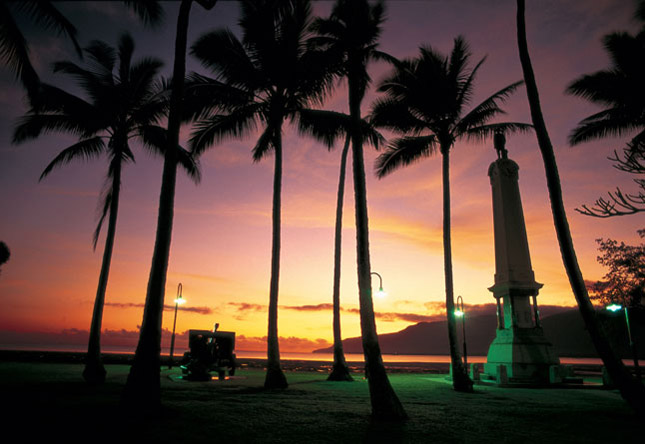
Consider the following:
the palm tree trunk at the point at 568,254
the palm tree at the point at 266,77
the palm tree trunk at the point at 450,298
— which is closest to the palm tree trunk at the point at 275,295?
the palm tree at the point at 266,77

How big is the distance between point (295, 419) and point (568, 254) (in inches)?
275

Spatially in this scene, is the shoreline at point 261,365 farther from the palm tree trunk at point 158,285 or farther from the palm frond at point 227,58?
the palm frond at point 227,58

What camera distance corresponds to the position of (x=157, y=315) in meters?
8.80

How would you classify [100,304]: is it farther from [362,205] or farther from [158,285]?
[362,205]

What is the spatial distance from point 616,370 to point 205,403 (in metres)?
9.01

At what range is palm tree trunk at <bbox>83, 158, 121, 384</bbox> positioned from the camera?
45.2ft

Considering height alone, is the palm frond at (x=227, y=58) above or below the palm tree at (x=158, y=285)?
above

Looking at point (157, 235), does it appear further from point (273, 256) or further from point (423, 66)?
point (423, 66)

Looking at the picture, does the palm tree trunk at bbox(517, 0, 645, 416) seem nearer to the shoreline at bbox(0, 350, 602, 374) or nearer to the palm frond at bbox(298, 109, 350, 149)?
the palm frond at bbox(298, 109, 350, 149)

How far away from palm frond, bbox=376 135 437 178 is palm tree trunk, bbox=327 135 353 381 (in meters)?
2.17

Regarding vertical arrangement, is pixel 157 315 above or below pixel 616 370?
above

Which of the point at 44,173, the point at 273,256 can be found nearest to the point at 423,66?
the point at 273,256

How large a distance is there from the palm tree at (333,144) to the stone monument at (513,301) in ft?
20.9

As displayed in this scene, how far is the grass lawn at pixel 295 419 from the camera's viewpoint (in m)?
6.45
